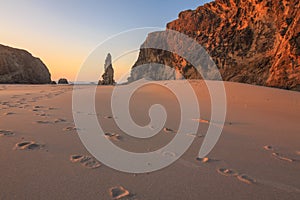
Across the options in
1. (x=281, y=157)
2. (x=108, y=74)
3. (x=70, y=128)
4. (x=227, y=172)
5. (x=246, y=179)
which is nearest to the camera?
(x=246, y=179)

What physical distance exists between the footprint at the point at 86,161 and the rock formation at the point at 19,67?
104 feet

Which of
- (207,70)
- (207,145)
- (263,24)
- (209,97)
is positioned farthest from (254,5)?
(207,145)

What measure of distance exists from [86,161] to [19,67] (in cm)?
3496

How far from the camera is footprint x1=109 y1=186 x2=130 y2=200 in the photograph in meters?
1.09

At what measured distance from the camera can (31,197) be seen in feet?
3.37

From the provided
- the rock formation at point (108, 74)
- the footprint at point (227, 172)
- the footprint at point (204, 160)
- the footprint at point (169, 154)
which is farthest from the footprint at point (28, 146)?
the rock formation at point (108, 74)

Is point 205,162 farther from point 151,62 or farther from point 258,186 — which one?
point 151,62

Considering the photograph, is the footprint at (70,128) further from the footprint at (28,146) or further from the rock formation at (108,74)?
the rock formation at (108,74)

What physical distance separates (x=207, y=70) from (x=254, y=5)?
5233 millimetres

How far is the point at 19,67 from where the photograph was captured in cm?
2897

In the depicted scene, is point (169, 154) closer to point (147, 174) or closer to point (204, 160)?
point (204, 160)

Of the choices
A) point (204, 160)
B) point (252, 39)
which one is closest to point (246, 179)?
point (204, 160)

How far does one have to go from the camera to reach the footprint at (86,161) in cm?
147

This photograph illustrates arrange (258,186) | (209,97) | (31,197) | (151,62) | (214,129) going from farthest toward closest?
1. (151,62)
2. (209,97)
3. (214,129)
4. (258,186)
5. (31,197)
